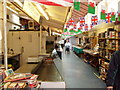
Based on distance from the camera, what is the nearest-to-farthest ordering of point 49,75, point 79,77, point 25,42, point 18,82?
A: point 18,82 → point 49,75 → point 25,42 → point 79,77

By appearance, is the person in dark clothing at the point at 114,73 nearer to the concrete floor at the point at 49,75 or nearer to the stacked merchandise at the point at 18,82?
the concrete floor at the point at 49,75

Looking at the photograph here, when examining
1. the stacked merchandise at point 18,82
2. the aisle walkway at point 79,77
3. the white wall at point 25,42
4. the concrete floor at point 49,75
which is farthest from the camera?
the white wall at point 25,42

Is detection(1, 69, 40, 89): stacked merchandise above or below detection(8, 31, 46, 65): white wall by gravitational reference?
below

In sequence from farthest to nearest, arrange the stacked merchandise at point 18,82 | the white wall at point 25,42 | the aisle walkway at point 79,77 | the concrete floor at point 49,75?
the white wall at point 25,42, the aisle walkway at point 79,77, the concrete floor at point 49,75, the stacked merchandise at point 18,82

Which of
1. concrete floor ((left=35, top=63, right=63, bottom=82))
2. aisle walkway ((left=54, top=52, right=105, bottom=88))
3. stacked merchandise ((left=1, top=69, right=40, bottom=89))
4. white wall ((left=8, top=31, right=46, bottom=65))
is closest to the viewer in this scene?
stacked merchandise ((left=1, top=69, right=40, bottom=89))

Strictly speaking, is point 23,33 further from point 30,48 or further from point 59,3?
point 59,3

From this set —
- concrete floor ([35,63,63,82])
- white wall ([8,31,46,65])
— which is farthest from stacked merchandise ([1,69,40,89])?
white wall ([8,31,46,65])

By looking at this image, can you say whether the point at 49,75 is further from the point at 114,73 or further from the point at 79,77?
the point at 79,77

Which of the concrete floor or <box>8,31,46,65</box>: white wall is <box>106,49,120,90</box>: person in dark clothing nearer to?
the concrete floor

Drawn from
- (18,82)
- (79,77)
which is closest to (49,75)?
(18,82)

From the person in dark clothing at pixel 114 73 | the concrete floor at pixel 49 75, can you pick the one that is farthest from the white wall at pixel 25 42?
the person in dark clothing at pixel 114 73

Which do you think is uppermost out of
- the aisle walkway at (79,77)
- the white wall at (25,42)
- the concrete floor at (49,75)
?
the white wall at (25,42)

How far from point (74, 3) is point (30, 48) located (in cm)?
249

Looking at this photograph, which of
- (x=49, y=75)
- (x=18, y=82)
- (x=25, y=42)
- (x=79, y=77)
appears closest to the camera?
(x=18, y=82)
